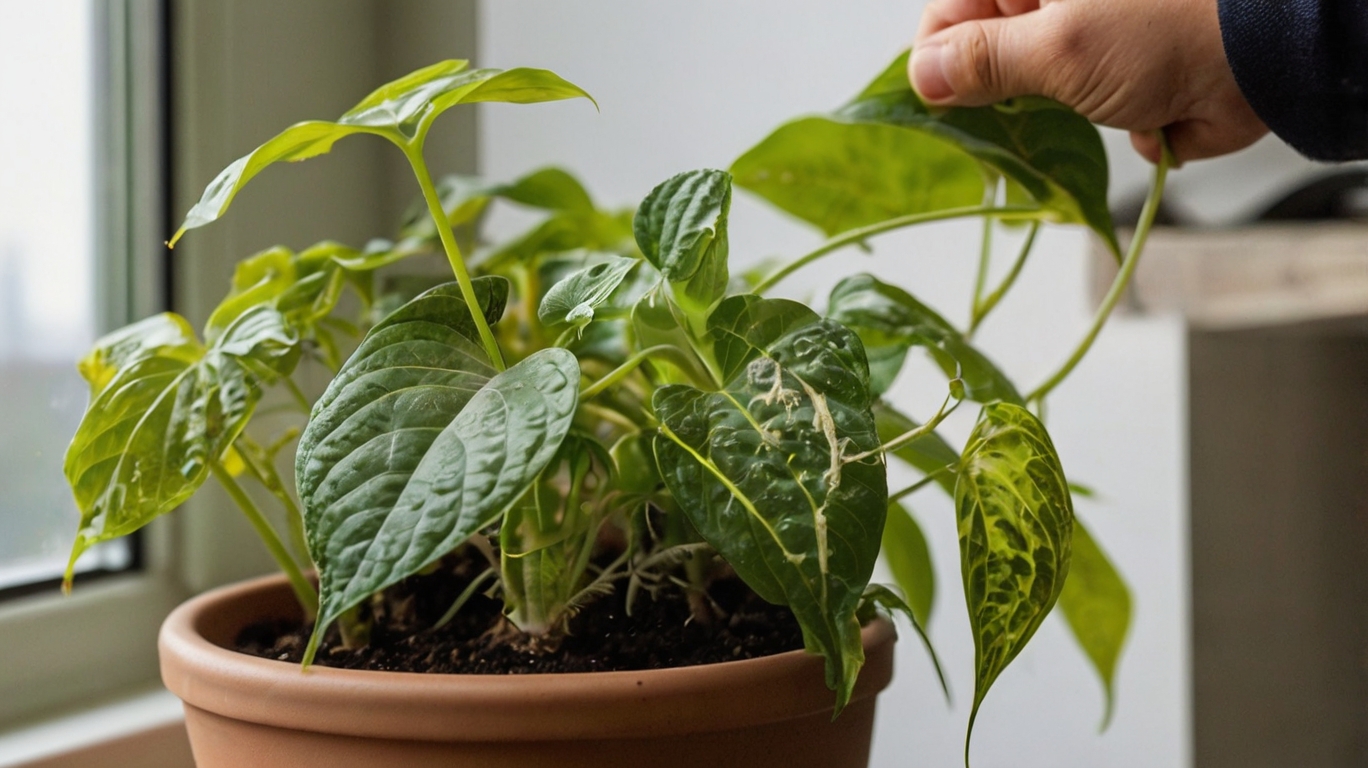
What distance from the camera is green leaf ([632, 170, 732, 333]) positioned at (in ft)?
1.41

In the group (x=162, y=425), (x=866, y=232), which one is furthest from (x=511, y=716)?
(x=866, y=232)

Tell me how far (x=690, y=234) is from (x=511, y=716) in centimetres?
20

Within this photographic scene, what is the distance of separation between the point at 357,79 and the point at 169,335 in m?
0.54

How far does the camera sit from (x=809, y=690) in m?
0.45

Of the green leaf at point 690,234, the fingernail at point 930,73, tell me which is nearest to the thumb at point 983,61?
the fingernail at point 930,73

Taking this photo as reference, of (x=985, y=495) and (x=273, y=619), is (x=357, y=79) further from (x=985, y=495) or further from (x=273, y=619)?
(x=985, y=495)

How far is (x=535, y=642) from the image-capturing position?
0.50 metres

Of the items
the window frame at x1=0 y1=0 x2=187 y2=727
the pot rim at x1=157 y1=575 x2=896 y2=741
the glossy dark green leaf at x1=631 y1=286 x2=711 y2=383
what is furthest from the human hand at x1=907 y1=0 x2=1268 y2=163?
the window frame at x1=0 y1=0 x2=187 y2=727

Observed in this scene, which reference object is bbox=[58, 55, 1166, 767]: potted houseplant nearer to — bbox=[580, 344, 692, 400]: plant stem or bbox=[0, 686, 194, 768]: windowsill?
bbox=[580, 344, 692, 400]: plant stem

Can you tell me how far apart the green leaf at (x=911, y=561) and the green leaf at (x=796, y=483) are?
0.30m

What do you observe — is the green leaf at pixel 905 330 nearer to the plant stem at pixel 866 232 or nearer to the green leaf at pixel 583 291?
the plant stem at pixel 866 232

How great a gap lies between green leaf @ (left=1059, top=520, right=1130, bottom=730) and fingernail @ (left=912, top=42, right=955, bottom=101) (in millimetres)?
266

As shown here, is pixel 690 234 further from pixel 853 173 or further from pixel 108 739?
pixel 108 739

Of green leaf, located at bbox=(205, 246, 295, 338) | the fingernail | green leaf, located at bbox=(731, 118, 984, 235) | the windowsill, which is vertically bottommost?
the windowsill
